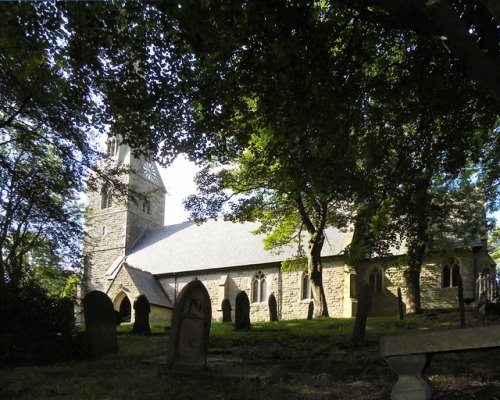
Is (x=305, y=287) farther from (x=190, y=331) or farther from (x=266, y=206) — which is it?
(x=190, y=331)

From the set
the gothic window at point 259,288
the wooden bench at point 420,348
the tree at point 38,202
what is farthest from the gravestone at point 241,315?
the gothic window at point 259,288

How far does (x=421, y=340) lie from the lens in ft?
15.5

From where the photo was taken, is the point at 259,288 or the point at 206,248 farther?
the point at 206,248

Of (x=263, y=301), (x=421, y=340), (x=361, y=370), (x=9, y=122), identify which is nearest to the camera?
(x=421, y=340)

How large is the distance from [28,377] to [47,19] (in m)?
5.59

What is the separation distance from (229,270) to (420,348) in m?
32.3

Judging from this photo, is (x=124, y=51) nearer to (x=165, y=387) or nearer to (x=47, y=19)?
(x=47, y=19)

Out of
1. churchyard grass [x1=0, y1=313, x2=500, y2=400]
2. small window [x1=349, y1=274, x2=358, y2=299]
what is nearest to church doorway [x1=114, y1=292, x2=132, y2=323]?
small window [x1=349, y1=274, x2=358, y2=299]

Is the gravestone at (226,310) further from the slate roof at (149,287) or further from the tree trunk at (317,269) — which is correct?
the slate roof at (149,287)

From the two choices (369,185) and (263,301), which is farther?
(263,301)

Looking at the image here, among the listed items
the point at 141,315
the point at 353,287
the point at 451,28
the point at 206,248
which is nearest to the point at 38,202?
the point at 141,315

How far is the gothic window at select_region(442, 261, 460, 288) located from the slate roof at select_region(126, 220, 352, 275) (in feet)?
19.5

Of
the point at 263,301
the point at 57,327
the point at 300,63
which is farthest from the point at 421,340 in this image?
the point at 263,301

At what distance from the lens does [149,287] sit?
3769 centimetres
